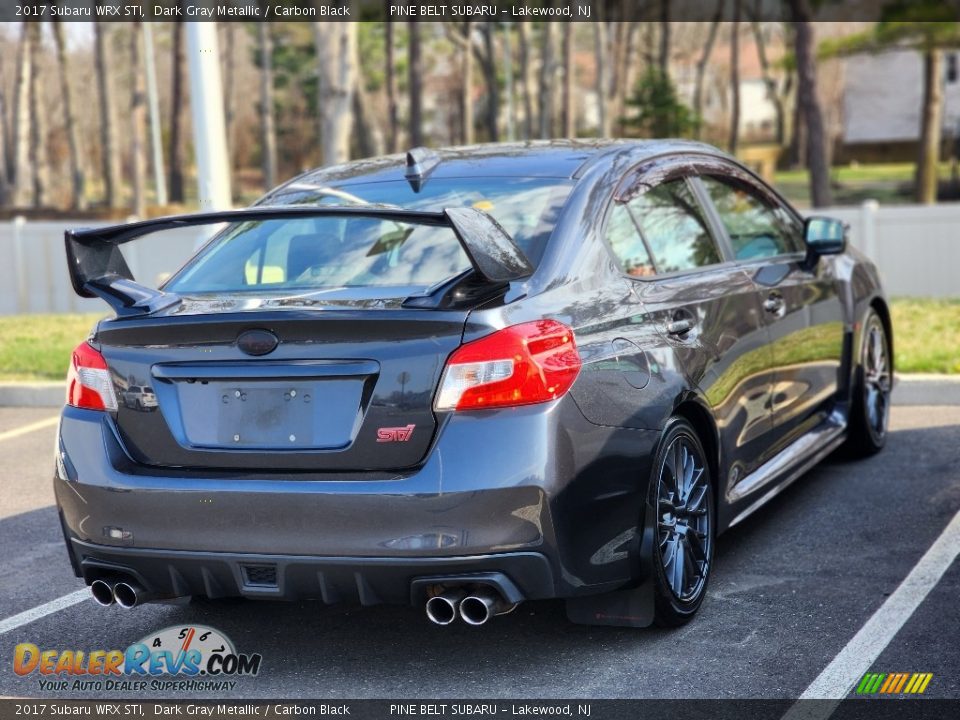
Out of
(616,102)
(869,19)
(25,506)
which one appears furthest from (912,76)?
(25,506)

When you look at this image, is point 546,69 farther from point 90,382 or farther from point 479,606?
point 479,606

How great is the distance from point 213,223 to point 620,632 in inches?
74.4

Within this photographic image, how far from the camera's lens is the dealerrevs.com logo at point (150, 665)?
13.6 ft

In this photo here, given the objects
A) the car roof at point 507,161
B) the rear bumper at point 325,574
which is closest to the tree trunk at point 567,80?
the car roof at point 507,161

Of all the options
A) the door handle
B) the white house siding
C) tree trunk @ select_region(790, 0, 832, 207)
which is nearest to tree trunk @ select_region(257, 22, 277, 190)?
tree trunk @ select_region(790, 0, 832, 207)

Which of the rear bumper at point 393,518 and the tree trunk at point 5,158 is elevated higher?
the rear bumper at point 393,518

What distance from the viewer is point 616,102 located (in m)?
60.8

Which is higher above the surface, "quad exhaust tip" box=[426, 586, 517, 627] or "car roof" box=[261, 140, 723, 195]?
"car roof" box=[261, 140, 723, 195]

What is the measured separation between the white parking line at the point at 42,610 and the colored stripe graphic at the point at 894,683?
2.86 meters

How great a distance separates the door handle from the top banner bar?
6.95 m

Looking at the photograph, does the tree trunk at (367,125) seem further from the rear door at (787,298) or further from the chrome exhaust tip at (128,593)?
the chrome exhaust tip at (128,593)

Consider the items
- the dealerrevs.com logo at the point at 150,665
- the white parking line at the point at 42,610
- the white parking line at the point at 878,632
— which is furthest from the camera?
the white parking line at the point at 42,610

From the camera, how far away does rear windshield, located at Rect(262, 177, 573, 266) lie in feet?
14.5

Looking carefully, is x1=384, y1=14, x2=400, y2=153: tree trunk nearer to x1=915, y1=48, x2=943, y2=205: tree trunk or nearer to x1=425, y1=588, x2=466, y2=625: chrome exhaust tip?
x1=915, y1=48, x2=943, y2=205: tree trunk
